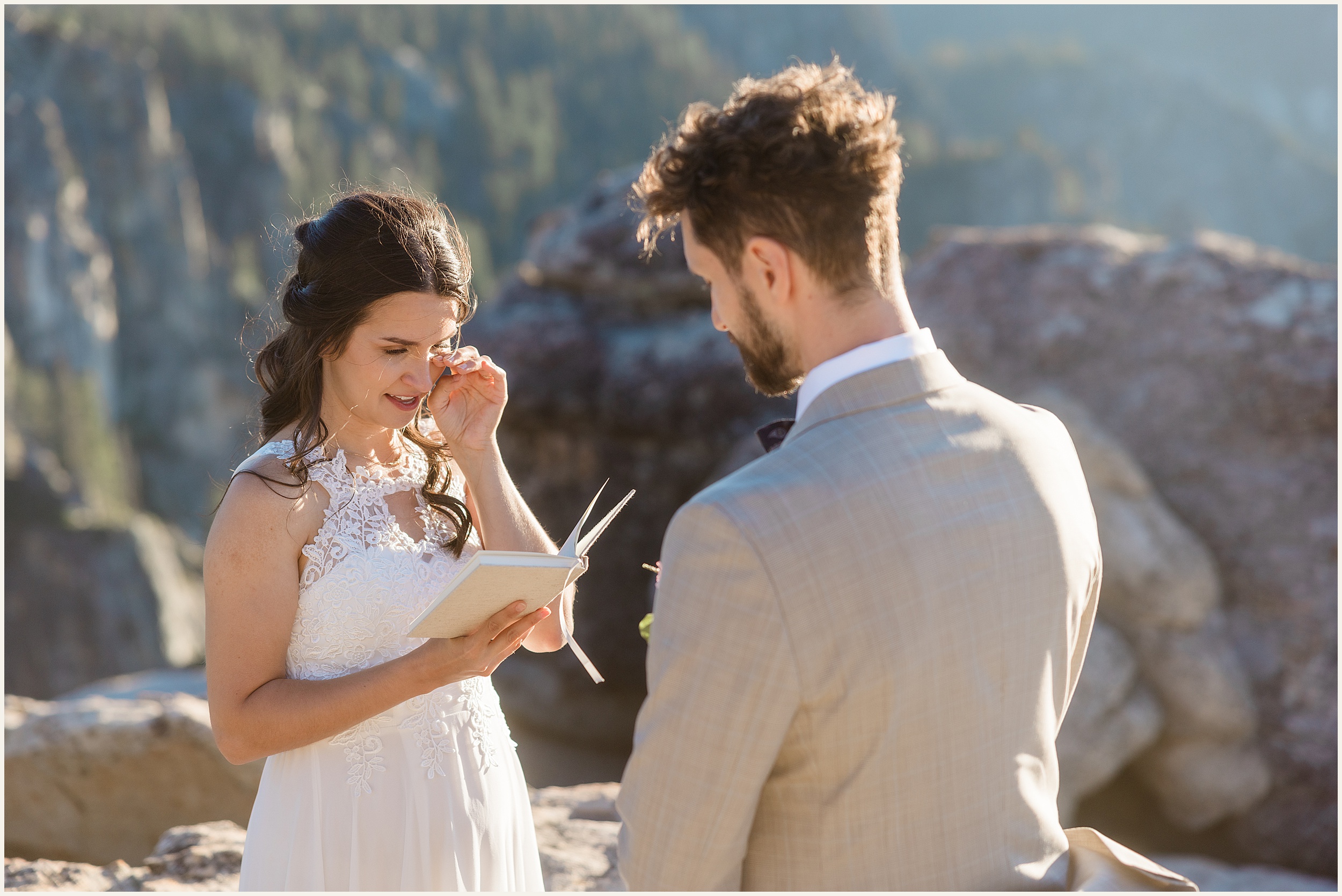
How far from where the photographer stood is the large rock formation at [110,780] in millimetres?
4207

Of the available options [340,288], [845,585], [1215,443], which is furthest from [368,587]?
[1215,443]

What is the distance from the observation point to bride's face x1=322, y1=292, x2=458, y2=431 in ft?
7.63

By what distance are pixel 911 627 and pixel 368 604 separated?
121 cm

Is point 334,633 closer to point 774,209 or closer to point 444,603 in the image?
point 444,603

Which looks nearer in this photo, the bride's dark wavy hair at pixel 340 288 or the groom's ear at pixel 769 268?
the groom's ear at pixel 769 268

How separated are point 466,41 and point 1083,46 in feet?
233

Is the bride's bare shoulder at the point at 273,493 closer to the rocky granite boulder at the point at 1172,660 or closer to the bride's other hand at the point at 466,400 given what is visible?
the bride's other hand at the point at 466,400

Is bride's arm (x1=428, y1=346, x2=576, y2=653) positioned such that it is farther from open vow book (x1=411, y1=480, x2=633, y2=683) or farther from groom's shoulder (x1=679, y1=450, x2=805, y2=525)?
groom's shoulder (x1=679, y1=450, x2=805, y2=525)

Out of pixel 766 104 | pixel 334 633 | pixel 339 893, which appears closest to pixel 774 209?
pixel 766 104

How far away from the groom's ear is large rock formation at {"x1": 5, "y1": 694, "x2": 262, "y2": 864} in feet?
11.7

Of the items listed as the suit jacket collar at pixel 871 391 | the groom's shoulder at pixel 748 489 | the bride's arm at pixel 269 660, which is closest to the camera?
the groom's shoulder at pixel 748 489

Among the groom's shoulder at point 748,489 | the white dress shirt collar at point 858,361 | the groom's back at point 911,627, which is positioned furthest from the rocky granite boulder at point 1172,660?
the groom's shoulder at point 748,489

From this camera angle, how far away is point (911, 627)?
143cm

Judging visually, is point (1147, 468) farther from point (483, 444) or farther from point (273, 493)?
point (273, 493)
